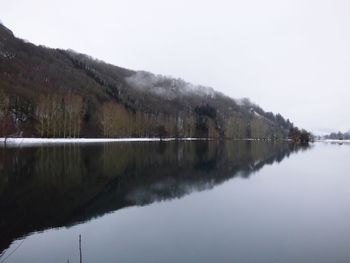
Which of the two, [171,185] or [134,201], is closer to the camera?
[134,201]

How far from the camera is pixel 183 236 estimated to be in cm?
1552

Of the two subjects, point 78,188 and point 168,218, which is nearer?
point 168,218

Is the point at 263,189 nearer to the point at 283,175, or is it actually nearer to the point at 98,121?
the point at 283,175

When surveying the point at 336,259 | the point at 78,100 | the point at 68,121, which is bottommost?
the point at 336,259

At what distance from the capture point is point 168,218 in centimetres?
1881

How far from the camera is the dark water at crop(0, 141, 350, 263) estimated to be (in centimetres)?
1352

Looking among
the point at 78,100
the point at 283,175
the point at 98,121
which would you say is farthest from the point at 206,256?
the point at 98,121

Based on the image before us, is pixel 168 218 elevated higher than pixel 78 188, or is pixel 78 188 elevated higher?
pixel 78 188

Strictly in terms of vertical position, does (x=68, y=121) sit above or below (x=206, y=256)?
above

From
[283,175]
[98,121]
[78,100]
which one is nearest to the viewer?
[283,175]

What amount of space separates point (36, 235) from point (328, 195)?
21648mm

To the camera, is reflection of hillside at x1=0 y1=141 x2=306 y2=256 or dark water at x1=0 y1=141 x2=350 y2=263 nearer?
dark water at x1=0 y1=141 x2=350 y2=263

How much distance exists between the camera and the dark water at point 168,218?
13.5 m

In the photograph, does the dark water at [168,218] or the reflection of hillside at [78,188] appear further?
the reflection of hillside at [78,188]
